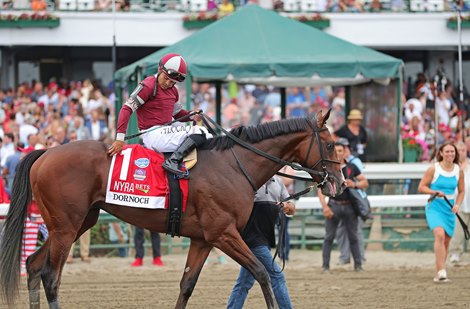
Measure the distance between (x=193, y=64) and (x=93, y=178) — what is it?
7.40 metres

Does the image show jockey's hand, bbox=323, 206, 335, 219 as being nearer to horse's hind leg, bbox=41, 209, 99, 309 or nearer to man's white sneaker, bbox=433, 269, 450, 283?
man's white sneaker, bbox=433, 269, 450, 283

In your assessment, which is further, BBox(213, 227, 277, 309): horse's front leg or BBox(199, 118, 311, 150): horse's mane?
BBox(199, 118, 311, 150): horse's mane

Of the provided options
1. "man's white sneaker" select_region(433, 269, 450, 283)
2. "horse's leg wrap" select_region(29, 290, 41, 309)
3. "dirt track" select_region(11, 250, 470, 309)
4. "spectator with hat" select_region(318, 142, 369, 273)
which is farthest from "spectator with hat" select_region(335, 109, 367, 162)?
"horse's leg wrap" select_region(29, 290, 41, 309)

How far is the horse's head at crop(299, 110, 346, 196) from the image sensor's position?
9391mm

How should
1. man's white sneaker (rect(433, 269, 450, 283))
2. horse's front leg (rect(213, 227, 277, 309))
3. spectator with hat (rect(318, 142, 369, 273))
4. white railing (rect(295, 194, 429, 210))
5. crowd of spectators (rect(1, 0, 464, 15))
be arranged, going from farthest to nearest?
crowd of spectators (rect(1, 0, 464, 15)), white railing (rect(295, 194, 429, 210)), spectator with hat (rect(318, 142, 369, 273)), man's white sneaker (rect(433, 269, 450, 283)), horse's front leg (rect(213, 227, 277, 309))

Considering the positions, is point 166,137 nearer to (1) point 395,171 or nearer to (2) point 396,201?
(2) point 396,201

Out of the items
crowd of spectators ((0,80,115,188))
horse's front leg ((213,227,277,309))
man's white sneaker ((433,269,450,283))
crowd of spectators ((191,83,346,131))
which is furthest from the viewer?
crowd of spectators ((191,83,346,131))

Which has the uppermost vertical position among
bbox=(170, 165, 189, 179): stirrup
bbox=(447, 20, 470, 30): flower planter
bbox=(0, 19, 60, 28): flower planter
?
bbox=(0, 19, 60, 28): flower planter

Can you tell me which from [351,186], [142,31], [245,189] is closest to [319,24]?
[142,31]

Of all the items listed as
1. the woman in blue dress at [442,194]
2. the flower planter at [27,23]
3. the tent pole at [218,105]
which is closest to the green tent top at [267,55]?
the tent pole at [218,105]

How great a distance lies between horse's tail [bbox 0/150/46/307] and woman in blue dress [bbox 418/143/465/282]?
520cm

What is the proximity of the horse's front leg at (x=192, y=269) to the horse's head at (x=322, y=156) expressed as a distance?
45.8 inches

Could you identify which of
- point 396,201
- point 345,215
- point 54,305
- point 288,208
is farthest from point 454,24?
point 54,305

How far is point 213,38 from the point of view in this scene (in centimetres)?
1755
